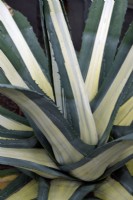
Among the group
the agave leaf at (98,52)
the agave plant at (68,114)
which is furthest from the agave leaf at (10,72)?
the agave leaf at (98,52)

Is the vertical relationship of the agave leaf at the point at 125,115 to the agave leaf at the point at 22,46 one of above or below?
below

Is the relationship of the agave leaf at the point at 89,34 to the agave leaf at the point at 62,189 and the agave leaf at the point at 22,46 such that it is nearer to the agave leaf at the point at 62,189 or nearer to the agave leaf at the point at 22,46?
the agave leaf at the point at 22,46

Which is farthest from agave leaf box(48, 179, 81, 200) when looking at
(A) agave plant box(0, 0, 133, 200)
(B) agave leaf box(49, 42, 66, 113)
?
(B) agave leaf box(49, 42, 66, 113)

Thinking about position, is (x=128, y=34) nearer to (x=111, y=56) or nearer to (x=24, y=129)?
(x=111, y=56)

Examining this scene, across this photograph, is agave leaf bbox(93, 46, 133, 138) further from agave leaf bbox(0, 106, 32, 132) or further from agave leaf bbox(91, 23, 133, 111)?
agave leaf bbox(0, 106, 32, 132)

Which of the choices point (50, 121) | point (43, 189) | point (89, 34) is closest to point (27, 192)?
point (43, 189)

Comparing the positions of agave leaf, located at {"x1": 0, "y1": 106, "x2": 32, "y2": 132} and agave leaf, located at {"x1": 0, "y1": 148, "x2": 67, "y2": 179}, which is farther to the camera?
agave leaf, located at {"x1": 0, "y1": 106, "x2": 32, "y2": 132}
